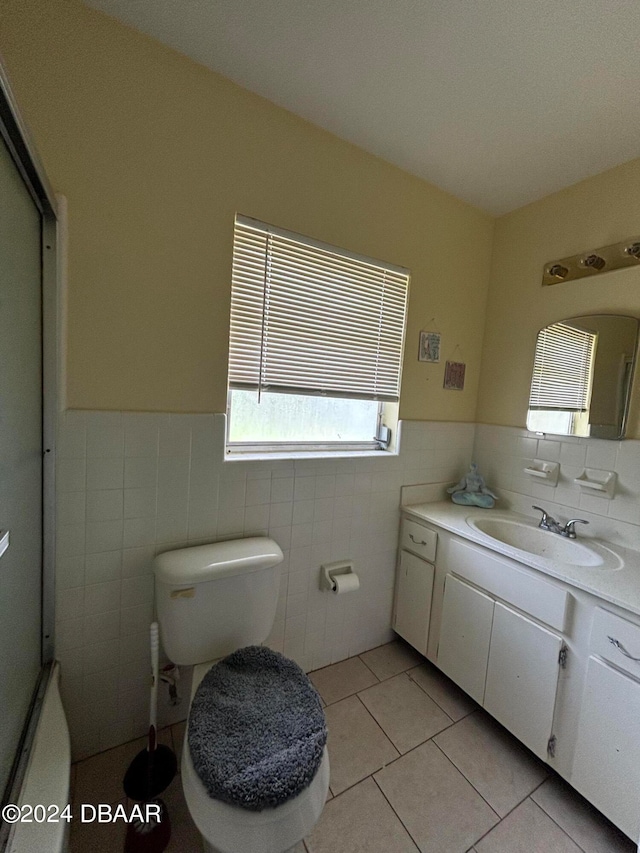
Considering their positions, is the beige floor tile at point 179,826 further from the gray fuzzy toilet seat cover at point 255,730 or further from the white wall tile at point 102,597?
the white wall tile at point 102,597

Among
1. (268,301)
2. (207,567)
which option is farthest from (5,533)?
(268,301)

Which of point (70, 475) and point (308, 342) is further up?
point (308, 342)

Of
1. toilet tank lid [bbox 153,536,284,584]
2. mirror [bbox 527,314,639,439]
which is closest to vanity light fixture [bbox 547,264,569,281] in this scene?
mirror [bbox 527,314,639,439]

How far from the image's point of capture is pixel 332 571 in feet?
5.33

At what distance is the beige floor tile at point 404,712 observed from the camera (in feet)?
4.56

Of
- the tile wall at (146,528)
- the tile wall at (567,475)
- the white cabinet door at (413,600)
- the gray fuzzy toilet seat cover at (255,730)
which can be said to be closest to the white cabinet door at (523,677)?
the white cabinet door at (413,600)

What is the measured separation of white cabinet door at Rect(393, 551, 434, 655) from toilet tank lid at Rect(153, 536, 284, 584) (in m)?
0.81

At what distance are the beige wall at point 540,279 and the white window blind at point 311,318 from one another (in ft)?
2.11

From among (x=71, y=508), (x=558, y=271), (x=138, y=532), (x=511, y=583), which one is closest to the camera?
(x=71, y=508)

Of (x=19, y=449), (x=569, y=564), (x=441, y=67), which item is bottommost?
(x=569, y=564)

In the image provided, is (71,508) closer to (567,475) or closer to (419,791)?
(419,791)

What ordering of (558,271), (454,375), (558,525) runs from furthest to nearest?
(454,375), (558,271), (558,525)

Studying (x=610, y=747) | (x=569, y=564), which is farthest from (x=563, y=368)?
(x=610, y=747)

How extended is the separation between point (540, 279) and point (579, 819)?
7.19 feet
